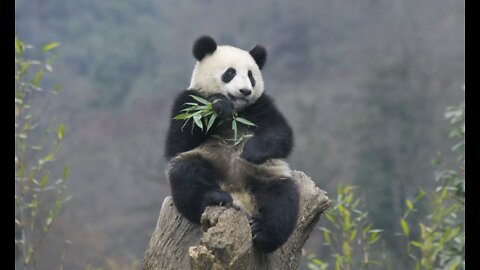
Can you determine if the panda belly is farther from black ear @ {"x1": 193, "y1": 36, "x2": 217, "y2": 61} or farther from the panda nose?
black ear @ {"x1": 193, "y1": 36, "x2": 217, "y2": 61}

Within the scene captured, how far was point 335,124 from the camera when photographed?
614 inches

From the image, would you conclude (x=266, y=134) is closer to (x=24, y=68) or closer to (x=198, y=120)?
(x=198, y=120)

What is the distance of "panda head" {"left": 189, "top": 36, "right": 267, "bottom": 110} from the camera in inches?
153

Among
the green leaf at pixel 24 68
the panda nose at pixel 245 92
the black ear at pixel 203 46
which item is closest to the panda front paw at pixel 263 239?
the panda nose at pixel 245 92

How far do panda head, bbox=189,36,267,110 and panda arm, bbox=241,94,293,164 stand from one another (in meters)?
0.06

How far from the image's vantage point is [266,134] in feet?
12.3

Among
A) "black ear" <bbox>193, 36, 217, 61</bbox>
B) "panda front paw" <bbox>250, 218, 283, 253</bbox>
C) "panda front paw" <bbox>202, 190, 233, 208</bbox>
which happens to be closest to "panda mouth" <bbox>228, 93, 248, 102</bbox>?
"black ear" <bbox>193, 36, 217, 61</bbox>

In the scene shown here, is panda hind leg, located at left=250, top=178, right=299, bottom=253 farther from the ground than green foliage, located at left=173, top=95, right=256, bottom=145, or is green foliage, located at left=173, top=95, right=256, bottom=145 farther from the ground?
green foliage, located at left=173, top=95, right=256, bottom=145

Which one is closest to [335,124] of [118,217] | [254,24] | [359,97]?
[359,97]

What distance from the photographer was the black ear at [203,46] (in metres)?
4.01

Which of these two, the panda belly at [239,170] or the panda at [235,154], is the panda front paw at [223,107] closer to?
the panda at [235,154]

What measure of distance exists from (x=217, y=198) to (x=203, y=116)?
488mm
